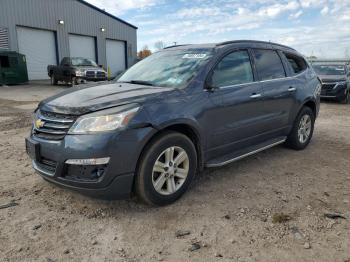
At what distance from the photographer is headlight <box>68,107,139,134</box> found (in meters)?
2.94

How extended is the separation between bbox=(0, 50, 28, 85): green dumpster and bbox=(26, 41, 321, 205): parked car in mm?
16630

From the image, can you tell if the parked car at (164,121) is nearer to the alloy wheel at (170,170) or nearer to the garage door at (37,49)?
the alloy wheel at (170,170)

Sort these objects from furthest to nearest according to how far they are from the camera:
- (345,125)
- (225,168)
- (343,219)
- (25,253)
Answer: (345,125) → (225,168) → (343,219) → (25,253)

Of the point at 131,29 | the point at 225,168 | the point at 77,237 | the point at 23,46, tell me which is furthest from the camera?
the point at 131,29

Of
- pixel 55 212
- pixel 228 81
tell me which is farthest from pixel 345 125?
pixel 55 212

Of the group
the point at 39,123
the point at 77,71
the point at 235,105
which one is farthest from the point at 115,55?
the point at 39,123

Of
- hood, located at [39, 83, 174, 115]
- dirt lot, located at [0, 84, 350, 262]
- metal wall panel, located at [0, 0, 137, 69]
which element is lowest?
dirt lot, located at [0, 84, 350, 262]

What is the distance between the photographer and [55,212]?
328cm

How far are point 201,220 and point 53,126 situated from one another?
1.73m

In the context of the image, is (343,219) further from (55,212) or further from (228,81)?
(55,212)

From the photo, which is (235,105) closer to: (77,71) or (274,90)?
(274,90)

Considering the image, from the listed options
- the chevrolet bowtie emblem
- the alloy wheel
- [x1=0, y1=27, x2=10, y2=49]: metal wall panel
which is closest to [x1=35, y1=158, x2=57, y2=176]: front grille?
the chevrolet bowtie emblem

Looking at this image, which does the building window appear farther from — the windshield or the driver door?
the driver door

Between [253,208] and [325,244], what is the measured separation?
0.80 meters
